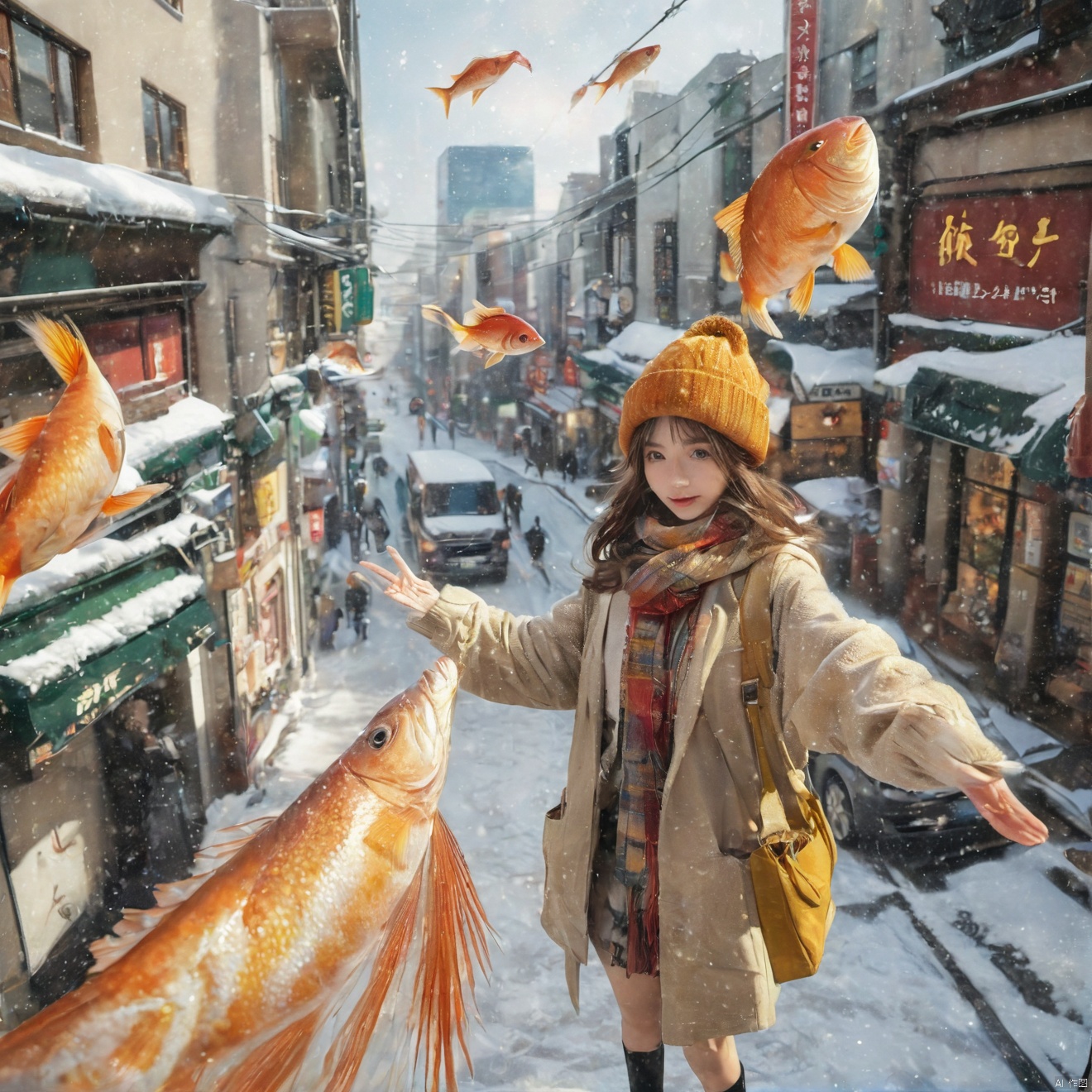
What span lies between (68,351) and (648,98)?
6066mm

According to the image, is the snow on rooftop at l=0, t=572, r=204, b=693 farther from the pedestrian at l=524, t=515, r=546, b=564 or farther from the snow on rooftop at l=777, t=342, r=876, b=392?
the snow on rooftop at l=777, t=342, r=876, b=392

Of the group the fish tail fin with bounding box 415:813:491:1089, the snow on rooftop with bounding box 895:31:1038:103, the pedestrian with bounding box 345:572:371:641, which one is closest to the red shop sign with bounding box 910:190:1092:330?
the snow on rooftop with bounding box 895:31:1038:103

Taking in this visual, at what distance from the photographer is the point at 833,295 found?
9445 millimetres

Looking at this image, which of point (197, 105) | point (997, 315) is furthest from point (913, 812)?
point (197, 105)

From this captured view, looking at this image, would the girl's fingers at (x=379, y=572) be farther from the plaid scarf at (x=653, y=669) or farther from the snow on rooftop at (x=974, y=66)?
the snow on rooftop at (x=974, y=66)

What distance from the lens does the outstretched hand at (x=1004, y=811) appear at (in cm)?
109

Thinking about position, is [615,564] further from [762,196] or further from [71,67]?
[71,67]

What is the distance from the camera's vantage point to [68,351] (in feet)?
3.84

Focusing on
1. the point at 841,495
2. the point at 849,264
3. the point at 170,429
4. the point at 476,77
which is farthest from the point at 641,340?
the point at 849,264

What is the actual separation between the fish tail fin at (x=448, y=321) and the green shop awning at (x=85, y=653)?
2093 mm

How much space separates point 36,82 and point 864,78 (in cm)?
731

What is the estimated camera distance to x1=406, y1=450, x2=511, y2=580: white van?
9.16 meters

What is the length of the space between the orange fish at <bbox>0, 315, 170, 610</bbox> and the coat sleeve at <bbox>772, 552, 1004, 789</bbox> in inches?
45.3

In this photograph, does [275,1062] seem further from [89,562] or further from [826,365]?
[826,365]
